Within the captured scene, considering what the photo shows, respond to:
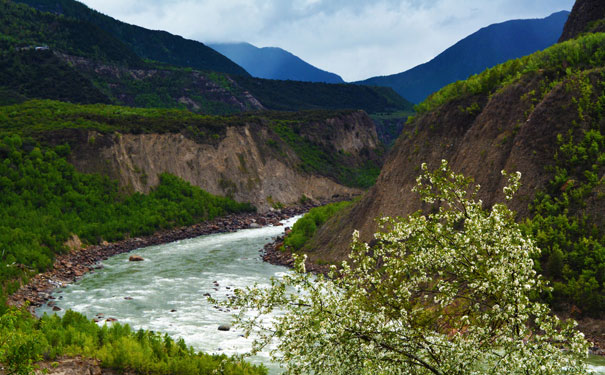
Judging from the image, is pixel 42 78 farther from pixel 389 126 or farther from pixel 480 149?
pixel 389 126

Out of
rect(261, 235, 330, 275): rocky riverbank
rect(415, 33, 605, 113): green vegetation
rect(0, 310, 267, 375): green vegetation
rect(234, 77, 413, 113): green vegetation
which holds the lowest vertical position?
rect(261, 235, 330, 275): rocky riverbank

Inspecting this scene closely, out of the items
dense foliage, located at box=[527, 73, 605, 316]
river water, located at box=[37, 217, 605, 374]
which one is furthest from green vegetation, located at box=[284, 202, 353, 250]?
dense foliage, located at box=[527, 73, 605, 316]

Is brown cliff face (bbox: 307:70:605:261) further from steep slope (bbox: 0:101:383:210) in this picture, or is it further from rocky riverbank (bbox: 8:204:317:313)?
steep slope (bbox: 0:101:383:210)

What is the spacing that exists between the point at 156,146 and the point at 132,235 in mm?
20299

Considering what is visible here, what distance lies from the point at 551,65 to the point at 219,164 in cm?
5269

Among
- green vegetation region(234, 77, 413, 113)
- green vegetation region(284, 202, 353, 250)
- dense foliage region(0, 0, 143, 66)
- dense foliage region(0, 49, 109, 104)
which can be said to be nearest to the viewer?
green vegetation region(284, 202, 353, 250)

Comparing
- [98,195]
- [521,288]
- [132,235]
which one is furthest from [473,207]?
[98,195]

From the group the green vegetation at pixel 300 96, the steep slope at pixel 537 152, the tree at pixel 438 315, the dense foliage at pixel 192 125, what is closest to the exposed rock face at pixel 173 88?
the green vegetation at pixel 300 96

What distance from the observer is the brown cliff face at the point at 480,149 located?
82.7ft

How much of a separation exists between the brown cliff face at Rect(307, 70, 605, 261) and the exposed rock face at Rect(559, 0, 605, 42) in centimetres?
877

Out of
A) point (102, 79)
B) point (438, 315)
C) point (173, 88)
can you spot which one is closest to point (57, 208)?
point (438, 315)

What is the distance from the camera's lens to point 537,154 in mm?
25156

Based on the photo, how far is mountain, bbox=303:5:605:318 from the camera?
20.4 metres

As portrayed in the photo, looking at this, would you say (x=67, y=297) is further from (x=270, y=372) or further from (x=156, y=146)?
(x=156, y=146)
